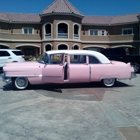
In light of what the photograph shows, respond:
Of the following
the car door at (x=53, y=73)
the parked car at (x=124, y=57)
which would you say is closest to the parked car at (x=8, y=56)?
the car door at (x=53, y=73)

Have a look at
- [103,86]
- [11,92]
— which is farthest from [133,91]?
[11,92]

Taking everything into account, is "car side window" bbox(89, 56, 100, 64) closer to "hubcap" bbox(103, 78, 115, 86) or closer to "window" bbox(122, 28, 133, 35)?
"hubcap" bbox(103, 78, 115, 86)

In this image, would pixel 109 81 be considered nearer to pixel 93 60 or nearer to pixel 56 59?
pixel 93 60

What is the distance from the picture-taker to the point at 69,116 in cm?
491

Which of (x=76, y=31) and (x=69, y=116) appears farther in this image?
(x=76, y=31)

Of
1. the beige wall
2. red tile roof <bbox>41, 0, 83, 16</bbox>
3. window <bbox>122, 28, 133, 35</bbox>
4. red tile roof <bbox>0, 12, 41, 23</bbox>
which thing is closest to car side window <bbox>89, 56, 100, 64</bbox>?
the beige wall

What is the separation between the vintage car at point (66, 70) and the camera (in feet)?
26.0

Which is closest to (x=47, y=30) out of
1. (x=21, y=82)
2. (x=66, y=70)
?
(x=21, y=82)

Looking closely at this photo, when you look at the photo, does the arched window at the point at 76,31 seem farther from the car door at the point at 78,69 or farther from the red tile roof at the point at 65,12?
the car door at the point at 78,69

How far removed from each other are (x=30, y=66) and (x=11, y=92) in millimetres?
1395

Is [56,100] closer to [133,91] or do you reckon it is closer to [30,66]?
[30,66]

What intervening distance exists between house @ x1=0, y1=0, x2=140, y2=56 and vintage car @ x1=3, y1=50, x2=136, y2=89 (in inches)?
682

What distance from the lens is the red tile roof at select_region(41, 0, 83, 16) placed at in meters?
25.1

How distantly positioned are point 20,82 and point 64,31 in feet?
67.4
